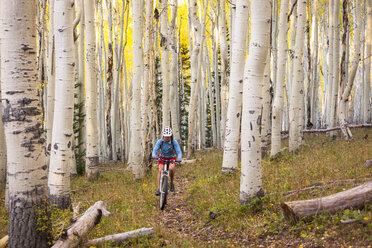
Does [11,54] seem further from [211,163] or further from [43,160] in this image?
[211,163]

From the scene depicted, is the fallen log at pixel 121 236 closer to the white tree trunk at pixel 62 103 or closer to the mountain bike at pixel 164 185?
the white tree trunk at pixel 62 103

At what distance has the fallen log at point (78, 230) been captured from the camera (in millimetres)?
4402

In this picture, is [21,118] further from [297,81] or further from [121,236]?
[297,81]

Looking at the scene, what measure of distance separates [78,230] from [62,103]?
2.52m

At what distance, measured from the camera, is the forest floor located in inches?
170

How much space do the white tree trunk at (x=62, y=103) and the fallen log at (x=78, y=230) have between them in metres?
1.11

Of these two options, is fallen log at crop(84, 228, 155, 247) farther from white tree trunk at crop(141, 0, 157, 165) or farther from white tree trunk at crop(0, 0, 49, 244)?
white tree trunk at crop(141, 0, 157, 165)

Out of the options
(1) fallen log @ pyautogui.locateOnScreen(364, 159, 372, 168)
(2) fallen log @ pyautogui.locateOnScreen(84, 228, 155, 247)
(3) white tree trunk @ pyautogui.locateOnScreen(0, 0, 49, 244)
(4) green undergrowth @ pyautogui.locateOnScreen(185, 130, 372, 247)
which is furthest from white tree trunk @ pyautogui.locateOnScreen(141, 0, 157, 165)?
(1) fallen log @ pyautogui.locateOnScreen(364, 159, 372, 168)

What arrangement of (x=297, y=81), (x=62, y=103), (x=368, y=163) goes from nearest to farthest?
(x=62, y=103) → (x=368, y=163) → (x=297, y=81)

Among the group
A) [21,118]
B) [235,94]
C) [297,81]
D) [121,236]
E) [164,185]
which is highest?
[297,81]

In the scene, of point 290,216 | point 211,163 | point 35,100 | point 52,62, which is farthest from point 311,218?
point 52,62

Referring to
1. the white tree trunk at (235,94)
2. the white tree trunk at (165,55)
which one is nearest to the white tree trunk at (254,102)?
the white tree trunk at (235,94)

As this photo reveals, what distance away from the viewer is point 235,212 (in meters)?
5.82

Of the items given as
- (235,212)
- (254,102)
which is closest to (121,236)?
(235,212)
